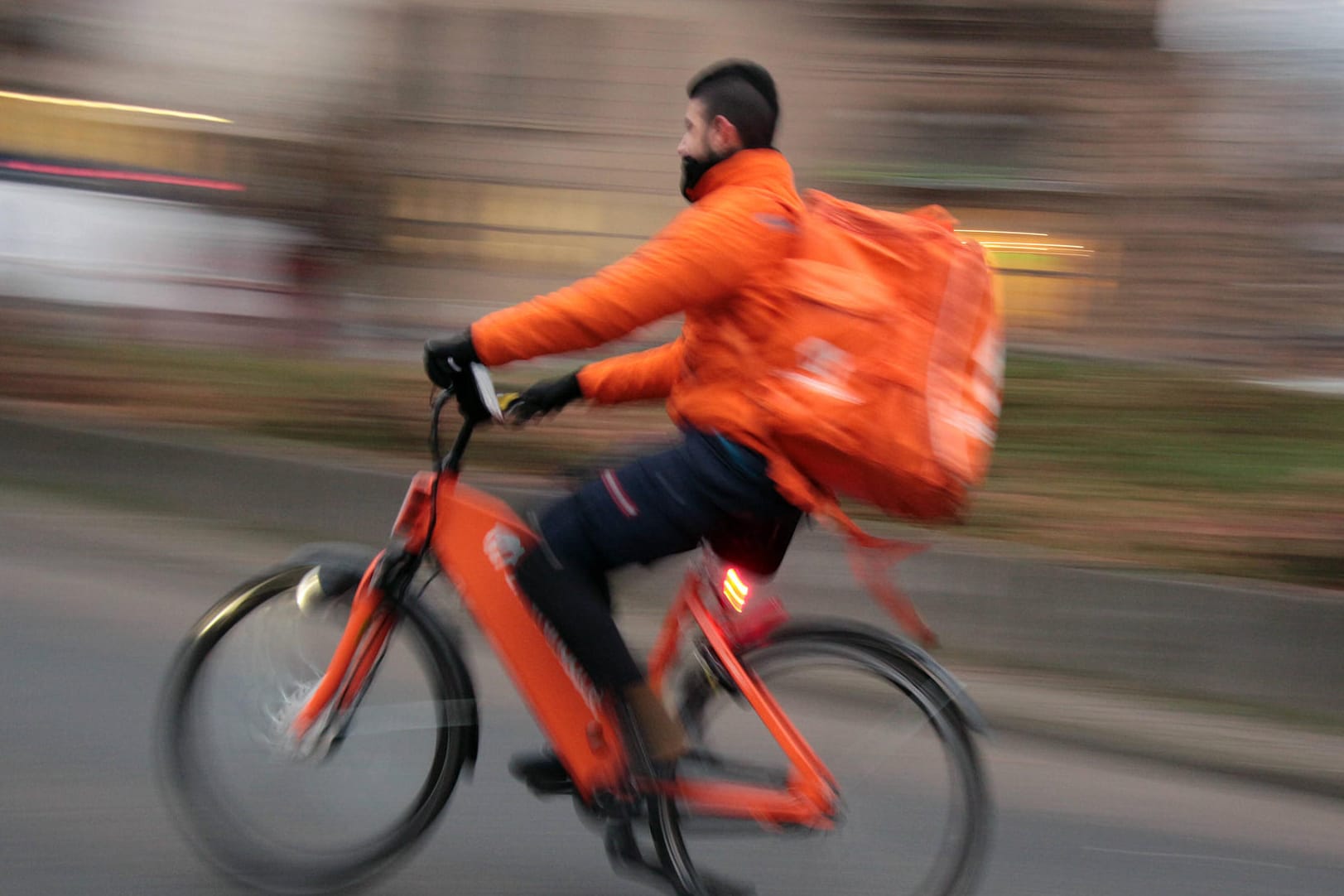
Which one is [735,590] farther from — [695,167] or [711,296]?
[695,167]

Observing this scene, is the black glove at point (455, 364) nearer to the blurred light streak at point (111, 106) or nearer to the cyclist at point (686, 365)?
the cyclist at point (686, 365)

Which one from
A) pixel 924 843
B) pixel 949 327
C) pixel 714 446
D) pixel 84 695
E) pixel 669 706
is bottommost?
pixel 84 695

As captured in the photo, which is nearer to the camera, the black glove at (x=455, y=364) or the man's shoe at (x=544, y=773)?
the black glove at (x=455, y=364)

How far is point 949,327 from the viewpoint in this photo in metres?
2.89

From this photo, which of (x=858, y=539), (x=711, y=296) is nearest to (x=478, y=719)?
(x=858, y=539)

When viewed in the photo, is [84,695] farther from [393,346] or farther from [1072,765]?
[393,346]

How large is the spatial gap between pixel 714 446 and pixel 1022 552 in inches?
111

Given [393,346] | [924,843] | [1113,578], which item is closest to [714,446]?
[924,843]

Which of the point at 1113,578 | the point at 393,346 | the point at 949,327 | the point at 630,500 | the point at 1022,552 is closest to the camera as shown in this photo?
the point at 949,327

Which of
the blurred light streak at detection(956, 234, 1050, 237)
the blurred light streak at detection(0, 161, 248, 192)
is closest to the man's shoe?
the blurred light streak at detection(956, 234, 1050, 237)

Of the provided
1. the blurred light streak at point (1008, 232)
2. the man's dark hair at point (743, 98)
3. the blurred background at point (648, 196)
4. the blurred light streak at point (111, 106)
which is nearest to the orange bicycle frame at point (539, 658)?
the man's dark hair at point (743, 98)

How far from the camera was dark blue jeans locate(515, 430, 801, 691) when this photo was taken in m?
3.05

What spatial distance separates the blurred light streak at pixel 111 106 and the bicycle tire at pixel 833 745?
269 inches

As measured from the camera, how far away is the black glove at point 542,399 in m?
3.33
